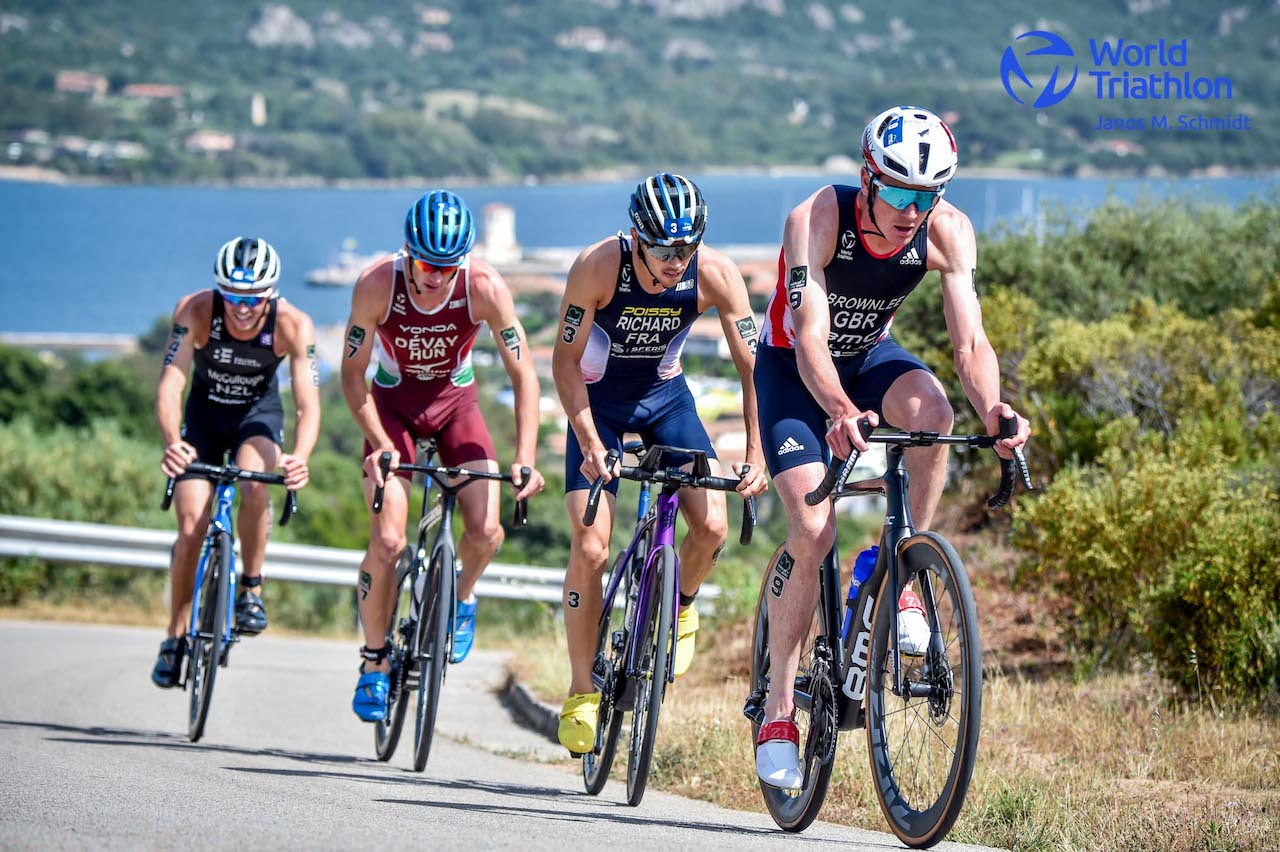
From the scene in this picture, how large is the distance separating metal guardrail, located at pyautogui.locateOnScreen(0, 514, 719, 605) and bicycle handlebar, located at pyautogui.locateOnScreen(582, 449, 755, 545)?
25.7 ft

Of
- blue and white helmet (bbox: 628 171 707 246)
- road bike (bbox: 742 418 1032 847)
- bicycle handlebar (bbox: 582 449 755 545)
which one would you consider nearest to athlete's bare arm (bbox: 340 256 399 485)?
bicycle handlebar (bbox: 582 449 755 545)

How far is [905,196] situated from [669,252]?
4.21 feet

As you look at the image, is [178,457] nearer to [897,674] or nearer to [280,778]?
[280,778]

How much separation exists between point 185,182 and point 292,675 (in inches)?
6432

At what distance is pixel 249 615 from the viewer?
9.09 m

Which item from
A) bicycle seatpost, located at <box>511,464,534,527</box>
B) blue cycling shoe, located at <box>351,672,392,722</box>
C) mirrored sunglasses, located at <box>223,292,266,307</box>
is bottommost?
blue cycling shoe, located at <box>351,672,392,722</box>

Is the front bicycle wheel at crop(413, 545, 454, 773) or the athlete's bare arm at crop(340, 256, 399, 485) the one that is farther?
the athlete's bare arm at crop(340, 256, 399, 485)

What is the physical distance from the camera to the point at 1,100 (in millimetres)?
176125

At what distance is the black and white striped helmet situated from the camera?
9055mm

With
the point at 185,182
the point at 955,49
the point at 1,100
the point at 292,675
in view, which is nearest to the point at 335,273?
the point at 185,182

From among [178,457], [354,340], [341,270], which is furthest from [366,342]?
[341,270]

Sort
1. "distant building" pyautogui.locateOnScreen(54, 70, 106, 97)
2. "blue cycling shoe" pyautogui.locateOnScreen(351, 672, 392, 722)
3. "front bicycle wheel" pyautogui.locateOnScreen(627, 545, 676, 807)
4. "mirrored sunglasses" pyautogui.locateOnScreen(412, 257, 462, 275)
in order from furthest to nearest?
1. "distant building" pyautogui.locateOnScreen(54, 70, 106, 97)
2. "blue cycling shoe" pyautogui.locateOnScreen(351, 672, 392, 722)
3. "mirrored sunglasses" pyautogui.locateOnScreen(412, 257, 462, 275)
4. "front bicycle wheel" pyautogui.locateOnScreen(627, 545, 676, 807)

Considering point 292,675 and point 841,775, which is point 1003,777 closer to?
point 841,775

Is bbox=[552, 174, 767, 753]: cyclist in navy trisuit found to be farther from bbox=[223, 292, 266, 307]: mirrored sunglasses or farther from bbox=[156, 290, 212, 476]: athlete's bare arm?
bbox=[156, 290, 212, 476]: athlete's bare arm
